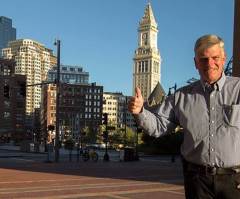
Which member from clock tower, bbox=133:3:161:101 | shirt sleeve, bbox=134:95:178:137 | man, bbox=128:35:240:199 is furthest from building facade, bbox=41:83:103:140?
man, bbox=128:35:240:199

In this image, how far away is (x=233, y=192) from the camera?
12.6ft

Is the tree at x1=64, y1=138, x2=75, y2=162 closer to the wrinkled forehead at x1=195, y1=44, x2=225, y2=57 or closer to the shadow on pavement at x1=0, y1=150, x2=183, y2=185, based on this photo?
the shadow on pavement at x1=0, y1=150, x2=183, y2=185

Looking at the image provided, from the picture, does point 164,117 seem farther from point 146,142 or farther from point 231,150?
point 146,142

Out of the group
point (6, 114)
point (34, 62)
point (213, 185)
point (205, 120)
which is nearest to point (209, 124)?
point (205, 120)

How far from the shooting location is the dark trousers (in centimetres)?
384

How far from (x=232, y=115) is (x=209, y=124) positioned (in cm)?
17

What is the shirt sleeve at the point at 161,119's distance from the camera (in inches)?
161

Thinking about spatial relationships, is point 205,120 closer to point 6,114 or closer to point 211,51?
point 211,51

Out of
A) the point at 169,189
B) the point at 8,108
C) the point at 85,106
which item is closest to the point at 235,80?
the point at 169,189

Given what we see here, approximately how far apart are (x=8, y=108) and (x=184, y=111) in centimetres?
13738

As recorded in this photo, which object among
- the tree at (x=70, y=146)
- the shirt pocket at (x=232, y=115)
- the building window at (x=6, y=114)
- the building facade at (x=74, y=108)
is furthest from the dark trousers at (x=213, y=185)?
the building window at (x=6, y=114)

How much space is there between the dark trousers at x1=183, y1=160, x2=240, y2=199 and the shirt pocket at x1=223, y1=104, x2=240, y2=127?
1.17ft

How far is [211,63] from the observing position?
387 centimetres

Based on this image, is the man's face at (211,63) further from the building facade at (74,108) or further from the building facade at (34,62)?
the building facade at (34,62)
